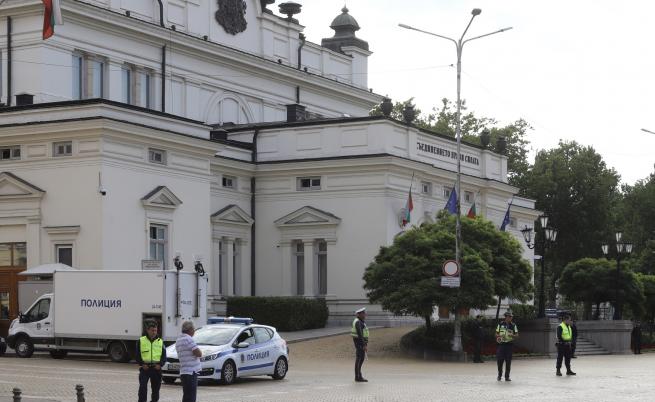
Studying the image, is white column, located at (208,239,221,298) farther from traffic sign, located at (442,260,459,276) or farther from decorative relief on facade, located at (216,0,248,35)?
traffic sign, located at (442,260,459,276)

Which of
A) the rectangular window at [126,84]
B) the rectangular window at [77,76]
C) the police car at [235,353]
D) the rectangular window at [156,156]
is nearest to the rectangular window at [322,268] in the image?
the rectangular window at [126,84]

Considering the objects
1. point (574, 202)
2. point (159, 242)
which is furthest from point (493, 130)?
point (159, 242)

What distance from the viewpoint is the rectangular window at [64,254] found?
46.0 meters

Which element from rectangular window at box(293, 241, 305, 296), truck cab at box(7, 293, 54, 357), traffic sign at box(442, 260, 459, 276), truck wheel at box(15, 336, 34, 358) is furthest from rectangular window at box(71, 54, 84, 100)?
traffic sign at box(442, 260, 459, 276)

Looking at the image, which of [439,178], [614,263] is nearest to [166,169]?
[439,178]

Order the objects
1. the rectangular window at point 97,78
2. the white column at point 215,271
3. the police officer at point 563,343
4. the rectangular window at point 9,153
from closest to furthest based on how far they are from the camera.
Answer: the police officer at point 563,343 < the rectangular window at point 9,153 < the rectangular window at point 97,78 < the white column at point 215,271

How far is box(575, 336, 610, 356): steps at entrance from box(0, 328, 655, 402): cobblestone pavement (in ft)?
28.2

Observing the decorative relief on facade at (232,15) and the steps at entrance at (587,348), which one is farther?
the decorative relief on facade at (232,15)

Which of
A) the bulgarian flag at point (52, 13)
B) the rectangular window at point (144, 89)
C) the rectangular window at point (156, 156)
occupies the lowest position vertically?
the rectangular window at point (156, 156)

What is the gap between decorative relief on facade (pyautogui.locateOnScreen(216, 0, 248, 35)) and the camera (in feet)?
203

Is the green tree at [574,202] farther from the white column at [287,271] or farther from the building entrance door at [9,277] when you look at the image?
the building entrance door at [9,277]

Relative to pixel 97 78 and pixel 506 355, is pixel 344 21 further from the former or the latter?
pixel 506 355

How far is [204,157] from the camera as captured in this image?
51.0 m

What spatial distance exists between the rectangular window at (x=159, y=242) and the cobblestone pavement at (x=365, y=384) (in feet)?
24.0
